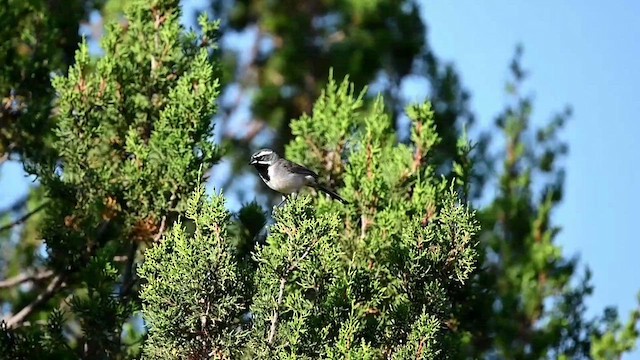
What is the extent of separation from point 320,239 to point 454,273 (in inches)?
37.4

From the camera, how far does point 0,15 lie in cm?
1129

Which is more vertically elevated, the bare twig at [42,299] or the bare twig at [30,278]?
the bare twig at [30,278]

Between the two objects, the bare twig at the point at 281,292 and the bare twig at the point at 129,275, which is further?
the bare twig at the point at 129,275

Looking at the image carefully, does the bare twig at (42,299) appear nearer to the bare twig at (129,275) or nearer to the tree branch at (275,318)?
the bare twig at (129,275)

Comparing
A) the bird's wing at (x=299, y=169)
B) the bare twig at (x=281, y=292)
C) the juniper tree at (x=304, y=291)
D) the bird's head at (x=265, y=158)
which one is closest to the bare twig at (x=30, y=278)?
the bird's head at (x=265, y=158)

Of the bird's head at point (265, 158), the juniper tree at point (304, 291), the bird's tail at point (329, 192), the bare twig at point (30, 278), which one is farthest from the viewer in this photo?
the bare twig at point (30, 278)

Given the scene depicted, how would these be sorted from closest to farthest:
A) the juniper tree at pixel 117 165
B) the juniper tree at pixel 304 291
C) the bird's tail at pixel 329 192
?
the juniper tree at pixel 304 291, the juniper tree at pixel 117 165, the bird's tail at pixel 329 192

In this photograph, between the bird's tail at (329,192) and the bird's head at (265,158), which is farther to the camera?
the bird's head at (265,158)

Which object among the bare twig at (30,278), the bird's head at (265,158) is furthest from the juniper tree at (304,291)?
the bare twig at (30,278)

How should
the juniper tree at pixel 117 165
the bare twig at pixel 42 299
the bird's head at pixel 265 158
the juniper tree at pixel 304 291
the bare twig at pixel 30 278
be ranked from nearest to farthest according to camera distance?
the juniper tree at pixel 304 291 → the juniper tree at pixel 117 165 → the bare twig at pixel 42 299 → the bird's head at pixel 265 158 → the bare twig at pixel 30 278

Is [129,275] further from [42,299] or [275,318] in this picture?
[275,318]

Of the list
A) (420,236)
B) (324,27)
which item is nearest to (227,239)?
(420,236)

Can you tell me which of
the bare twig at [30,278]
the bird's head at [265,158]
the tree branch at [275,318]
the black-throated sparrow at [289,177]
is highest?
the bird's head at [265,158]

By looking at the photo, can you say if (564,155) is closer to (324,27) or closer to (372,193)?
(324,27)
